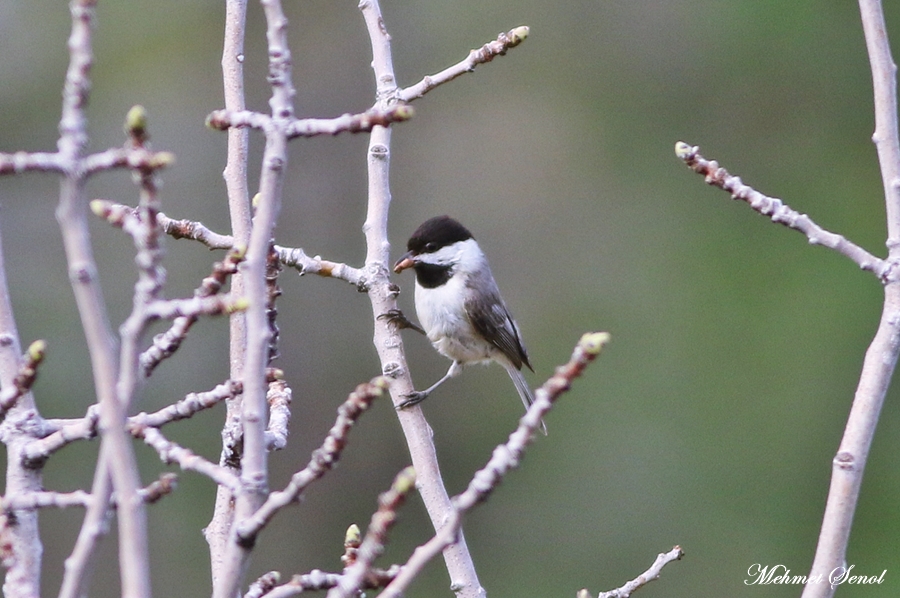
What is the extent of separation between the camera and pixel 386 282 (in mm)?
2996

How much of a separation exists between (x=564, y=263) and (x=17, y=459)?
7954 mm

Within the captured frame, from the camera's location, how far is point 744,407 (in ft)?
→ 29.7

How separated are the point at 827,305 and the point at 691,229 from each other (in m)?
1.36

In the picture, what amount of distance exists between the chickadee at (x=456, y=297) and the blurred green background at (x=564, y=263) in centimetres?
392

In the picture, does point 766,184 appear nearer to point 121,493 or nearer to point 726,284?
point 726,284

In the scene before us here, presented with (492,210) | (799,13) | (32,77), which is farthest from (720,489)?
(32,77)

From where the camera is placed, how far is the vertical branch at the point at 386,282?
101 inches

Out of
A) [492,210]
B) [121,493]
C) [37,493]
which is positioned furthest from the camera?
[492,210]

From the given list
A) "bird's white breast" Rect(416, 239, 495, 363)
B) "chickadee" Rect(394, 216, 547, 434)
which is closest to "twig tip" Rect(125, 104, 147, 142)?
"chickadee" Rect(394, 216, 547, 434)

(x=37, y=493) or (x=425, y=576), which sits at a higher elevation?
(x=425, y=576)

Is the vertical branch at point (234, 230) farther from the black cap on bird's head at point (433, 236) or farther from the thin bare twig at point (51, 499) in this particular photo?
the black cap on bird's head at point (433, 236)

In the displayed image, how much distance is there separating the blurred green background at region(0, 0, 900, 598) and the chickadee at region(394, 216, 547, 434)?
3922 millimetres

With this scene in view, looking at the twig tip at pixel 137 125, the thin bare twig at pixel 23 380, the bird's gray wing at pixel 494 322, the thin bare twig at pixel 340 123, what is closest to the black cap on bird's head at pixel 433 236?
the bird's gray wing at pixel 494 322
